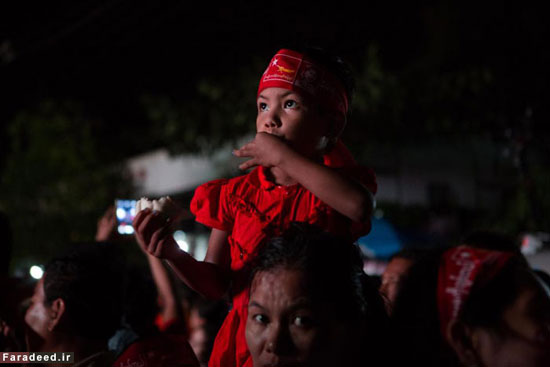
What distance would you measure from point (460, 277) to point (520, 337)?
0.24 metres

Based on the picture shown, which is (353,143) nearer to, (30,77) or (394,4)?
(394,4)

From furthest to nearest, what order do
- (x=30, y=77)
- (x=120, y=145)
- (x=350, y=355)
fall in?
(x=120, y=145)
(x=30, y=77)
(x=350, y=355)

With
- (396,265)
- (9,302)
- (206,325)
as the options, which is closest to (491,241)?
(396,265)

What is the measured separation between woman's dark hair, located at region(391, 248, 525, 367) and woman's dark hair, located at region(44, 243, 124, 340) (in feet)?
5.03

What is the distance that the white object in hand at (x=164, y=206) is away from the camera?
227 centimetres

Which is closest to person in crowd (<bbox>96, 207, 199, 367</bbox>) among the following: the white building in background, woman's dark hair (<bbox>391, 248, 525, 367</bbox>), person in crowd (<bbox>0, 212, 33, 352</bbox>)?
person in crowd (<bbox>0, 212, 33, 352</bbox>)

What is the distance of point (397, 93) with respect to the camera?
12.4m

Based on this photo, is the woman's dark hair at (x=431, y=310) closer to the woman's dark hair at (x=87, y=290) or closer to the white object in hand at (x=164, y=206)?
the white object in hand at (x=164, y=206)

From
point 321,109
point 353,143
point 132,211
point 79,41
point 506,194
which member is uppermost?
point 79,41

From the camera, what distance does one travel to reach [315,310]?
200 cm

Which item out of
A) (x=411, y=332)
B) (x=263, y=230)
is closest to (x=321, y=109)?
(x=263, y=230)

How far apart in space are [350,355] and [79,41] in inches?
434

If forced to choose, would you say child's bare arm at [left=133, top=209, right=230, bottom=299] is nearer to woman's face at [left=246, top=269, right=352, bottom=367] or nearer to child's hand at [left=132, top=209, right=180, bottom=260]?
child's hand at [left=132, top=209, right=180, bottom=260]

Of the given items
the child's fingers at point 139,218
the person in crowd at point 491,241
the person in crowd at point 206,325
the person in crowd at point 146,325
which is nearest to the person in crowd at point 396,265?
the person in crowd at point 491,241
